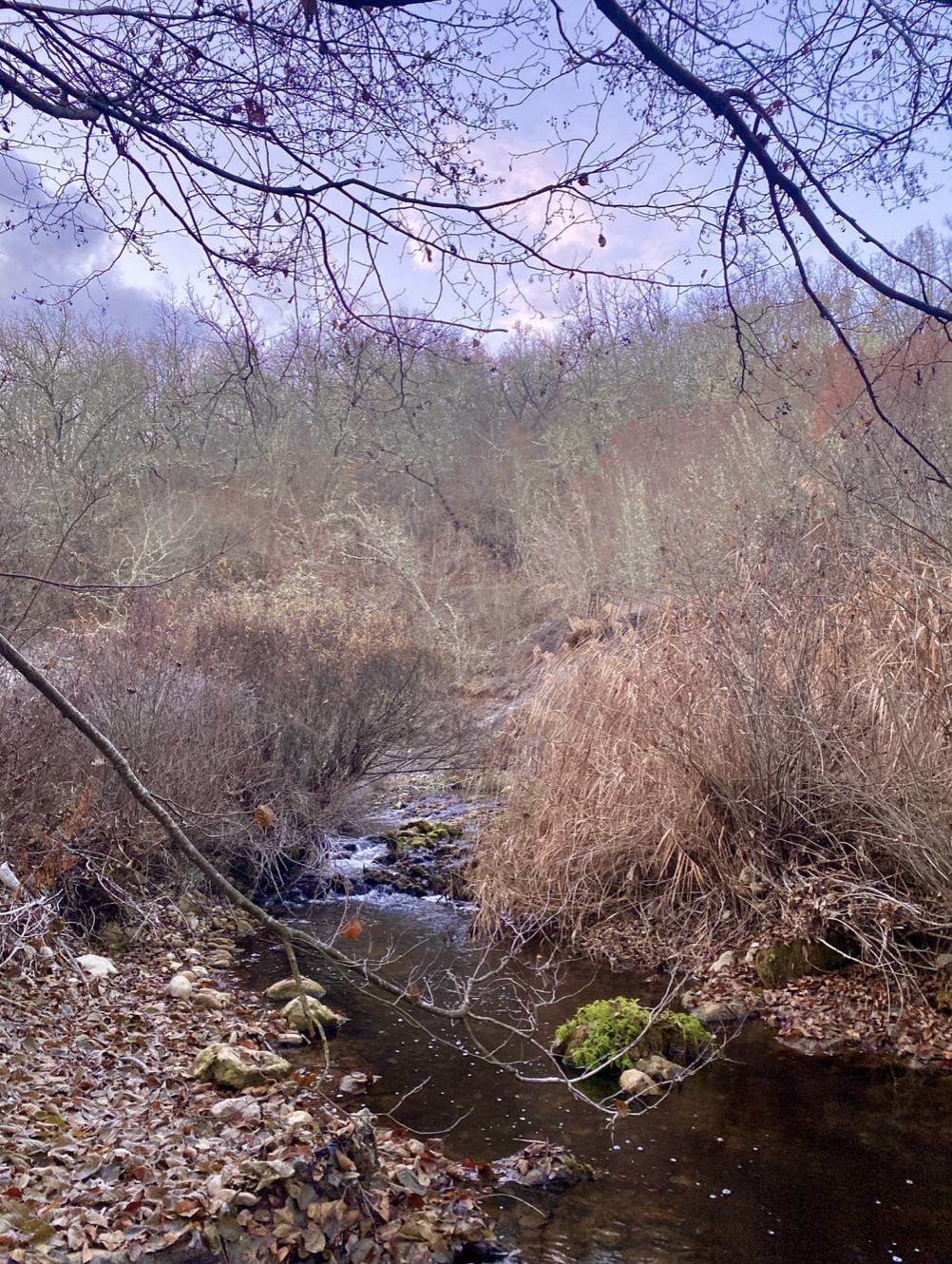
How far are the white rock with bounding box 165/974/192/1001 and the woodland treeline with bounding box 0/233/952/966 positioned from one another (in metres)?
0.97

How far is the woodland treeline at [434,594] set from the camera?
14.6 ft

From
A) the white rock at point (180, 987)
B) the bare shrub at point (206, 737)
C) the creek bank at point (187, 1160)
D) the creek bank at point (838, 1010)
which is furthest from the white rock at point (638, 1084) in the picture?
the white rock at point (180, 987)

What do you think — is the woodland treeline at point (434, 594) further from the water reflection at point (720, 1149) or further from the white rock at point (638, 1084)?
the white rock at point (638, 1084)

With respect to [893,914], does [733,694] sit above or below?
above

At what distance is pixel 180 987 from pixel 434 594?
14.0 m

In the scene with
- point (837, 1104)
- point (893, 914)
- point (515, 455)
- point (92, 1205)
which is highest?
point (515, 455)

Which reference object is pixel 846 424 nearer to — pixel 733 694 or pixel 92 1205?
pixel 733 694

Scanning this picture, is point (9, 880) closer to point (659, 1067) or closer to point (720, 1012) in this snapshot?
point (659, 1067)

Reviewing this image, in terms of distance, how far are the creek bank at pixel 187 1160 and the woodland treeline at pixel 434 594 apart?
141 cm

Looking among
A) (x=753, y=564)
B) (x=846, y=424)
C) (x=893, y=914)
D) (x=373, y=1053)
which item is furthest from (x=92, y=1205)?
(x=846, y=424)

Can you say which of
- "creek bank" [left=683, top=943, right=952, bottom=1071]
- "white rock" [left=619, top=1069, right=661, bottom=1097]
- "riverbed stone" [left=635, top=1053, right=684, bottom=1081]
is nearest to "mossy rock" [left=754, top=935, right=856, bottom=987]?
"creek bank" [left=683, top=943, right=952, bottom=1071]

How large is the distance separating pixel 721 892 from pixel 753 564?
259 centimetres

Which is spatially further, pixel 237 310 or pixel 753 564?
pixel 753 564

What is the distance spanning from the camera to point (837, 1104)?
5312mm
